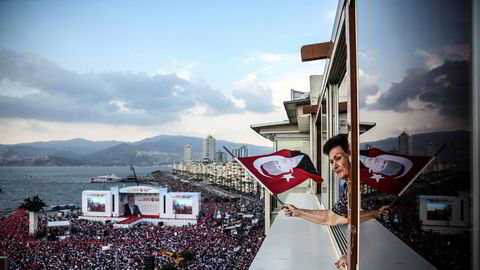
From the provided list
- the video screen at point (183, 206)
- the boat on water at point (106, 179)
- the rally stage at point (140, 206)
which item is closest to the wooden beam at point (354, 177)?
the rally stage at point (140, 206)

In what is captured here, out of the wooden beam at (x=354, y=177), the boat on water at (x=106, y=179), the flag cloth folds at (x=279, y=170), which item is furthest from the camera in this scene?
the boat on water at (x=106, y=179)

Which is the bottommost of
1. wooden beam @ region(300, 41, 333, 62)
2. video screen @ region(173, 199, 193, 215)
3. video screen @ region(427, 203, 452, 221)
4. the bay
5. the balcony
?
the bay

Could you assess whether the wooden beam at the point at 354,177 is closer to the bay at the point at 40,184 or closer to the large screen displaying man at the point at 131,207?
the large screen displaying man at the point at 131,207

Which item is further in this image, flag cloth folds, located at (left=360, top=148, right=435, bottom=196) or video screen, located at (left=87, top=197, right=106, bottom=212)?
video screen, located at (left=87, top=197, right=106, bottom=212)

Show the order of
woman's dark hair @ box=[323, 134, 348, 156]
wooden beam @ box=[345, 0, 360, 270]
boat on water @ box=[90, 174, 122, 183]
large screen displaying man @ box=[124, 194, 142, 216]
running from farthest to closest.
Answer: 1. boat on water @ box=[90, 174, 122, 183]
2. large screen displaying man @ box=[124, 194, 142, 216]
3. woman's dark hair @ box=[323, 134, 348, 156]
4. wooden beam @ box=[345, 0, 360, 270]

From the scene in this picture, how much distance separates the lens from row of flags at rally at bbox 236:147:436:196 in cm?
38

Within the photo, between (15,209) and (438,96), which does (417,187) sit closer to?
(438,96)

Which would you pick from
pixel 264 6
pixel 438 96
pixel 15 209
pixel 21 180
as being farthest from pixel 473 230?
pixel 21 180

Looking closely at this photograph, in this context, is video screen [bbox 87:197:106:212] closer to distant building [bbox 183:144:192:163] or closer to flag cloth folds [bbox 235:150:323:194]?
distant building [bbox 183:144:192:163]

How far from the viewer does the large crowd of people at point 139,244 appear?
12250mm

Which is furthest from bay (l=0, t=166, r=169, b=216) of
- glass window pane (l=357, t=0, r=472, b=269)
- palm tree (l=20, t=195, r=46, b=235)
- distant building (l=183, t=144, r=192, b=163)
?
glass window pane (l=357, t=0, r=472, b=269)

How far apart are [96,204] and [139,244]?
22.8ft

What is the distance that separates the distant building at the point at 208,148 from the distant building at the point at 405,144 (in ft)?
92.7

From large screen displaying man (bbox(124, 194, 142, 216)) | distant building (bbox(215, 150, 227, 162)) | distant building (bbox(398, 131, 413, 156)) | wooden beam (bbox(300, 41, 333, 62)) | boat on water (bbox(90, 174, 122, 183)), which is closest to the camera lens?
distant building (bbox(398, 131, 413, 156))
